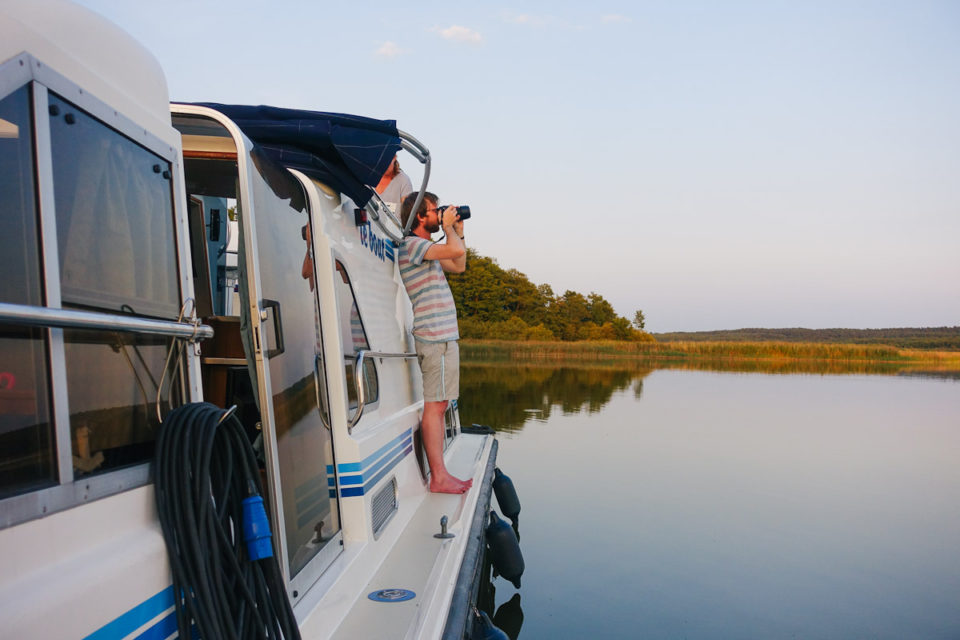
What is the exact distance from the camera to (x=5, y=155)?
4.36 ft

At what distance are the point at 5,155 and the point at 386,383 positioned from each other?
3.13 metres

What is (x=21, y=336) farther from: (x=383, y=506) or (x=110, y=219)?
(x=383, y=506)

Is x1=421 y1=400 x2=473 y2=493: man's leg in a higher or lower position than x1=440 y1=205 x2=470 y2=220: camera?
lower

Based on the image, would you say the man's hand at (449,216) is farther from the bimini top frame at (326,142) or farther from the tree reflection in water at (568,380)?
the tree reflection in water at (568,380)

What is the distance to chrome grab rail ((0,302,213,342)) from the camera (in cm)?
123

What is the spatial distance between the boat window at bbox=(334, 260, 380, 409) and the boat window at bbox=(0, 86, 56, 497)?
6.82ft

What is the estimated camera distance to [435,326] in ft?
15.3

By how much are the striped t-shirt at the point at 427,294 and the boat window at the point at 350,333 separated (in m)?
0.73

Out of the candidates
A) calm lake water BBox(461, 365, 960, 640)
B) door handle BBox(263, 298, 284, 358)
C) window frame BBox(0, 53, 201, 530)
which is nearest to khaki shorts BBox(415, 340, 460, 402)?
door handle BBox(263, 298, 284, 358)

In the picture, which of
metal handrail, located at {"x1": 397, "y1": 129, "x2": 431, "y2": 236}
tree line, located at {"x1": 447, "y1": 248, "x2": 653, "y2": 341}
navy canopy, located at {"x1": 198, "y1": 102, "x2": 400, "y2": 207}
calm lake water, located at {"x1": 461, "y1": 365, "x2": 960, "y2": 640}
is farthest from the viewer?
tree line, located at {"x1": 447, "y1": 248, "x2": 653, "y2": 341}

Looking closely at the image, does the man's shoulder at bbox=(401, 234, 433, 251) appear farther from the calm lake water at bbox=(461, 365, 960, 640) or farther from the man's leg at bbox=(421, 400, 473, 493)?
the calm lake water at bbox=(461, 365, 960, 640)

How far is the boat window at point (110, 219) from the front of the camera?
152cm

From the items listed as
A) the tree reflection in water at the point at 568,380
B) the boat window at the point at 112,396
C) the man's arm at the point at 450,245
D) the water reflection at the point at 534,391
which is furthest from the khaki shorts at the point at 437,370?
the water reflection at the point at 534,391

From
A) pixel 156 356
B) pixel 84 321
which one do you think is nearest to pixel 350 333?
pixel 156 356
